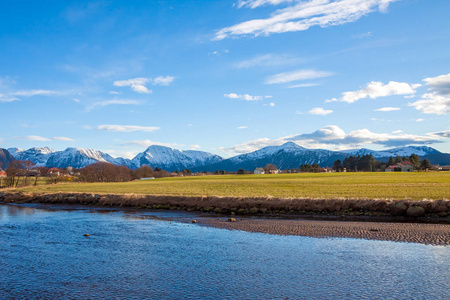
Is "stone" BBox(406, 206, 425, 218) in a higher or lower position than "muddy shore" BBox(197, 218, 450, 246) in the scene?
higher

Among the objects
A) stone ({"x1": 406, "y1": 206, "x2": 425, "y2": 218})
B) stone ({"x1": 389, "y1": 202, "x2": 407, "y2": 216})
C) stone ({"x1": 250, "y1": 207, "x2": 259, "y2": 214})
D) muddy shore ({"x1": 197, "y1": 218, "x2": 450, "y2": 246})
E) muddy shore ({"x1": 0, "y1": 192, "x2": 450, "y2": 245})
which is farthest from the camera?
stone ({"x1": 250, "y1": 207, "x2": 259, "y2": 214})

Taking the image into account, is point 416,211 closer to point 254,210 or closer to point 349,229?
point 349,229

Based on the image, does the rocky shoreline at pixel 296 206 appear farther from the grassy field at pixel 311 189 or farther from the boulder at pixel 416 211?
the grassy field at pixel 311 189

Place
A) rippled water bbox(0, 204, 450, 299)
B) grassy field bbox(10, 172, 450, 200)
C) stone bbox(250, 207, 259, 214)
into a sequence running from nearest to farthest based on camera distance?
1. rippled water bbox(0, 204, 450, 299)
2. stone bbox(250, 207, 259, 214)
3. grassy field bbox(10, 172, 450, 200)

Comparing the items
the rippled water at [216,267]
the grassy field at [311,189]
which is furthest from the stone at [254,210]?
the rippled water at [216,267]

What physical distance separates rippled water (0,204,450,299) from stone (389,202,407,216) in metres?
12.1

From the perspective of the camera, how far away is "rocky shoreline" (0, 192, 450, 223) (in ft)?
106

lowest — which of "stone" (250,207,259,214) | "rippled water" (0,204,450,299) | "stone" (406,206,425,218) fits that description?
"rippled water" (0,204,450,299)

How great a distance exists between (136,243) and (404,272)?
1641 cm

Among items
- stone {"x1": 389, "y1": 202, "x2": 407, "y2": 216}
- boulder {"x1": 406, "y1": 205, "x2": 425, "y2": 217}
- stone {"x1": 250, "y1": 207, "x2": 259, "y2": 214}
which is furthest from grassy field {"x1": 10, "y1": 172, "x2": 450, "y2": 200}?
stone {"x1": 250, "y1": 207, "x2": 259, "y2": 214}

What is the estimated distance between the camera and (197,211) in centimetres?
4209

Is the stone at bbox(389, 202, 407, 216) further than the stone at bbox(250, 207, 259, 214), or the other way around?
the stone at bbox(250, 207, 259, 214)

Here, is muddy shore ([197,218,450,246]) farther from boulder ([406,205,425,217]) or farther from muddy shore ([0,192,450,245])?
boulder ([406,205,425,217])

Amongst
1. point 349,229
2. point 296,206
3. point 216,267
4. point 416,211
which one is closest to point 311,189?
point 296,206
